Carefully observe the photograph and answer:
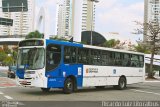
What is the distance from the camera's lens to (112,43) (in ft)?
318

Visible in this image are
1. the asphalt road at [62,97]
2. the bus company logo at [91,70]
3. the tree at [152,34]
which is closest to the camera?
the asphalt road at [62,97]

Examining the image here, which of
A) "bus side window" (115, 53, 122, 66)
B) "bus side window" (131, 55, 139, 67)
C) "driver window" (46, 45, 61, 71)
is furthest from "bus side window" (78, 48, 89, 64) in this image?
"bus side window" (131, 55, 139, 67)

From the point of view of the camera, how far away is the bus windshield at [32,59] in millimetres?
18984

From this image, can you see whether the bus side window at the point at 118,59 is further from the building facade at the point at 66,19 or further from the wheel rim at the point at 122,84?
the building facade at the point at 66,19

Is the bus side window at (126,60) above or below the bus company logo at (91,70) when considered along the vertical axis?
above

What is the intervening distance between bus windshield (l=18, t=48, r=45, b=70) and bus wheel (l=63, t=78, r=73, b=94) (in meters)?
2.14

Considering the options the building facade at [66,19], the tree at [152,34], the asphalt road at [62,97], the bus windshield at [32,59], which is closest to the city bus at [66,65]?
the bus windshield at [32,59]

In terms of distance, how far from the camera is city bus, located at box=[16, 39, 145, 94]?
19031 millimetres

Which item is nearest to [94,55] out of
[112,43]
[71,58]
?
[71,58]

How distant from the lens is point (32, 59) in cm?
1920

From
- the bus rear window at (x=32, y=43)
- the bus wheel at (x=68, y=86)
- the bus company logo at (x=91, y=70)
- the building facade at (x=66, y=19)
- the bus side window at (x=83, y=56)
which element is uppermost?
the building facade at (x=66, y=19)

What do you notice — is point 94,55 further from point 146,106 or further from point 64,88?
point 146,106

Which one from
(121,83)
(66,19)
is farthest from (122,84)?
(66,19)

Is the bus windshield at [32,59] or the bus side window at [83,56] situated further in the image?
the bus side window at [83,56]
